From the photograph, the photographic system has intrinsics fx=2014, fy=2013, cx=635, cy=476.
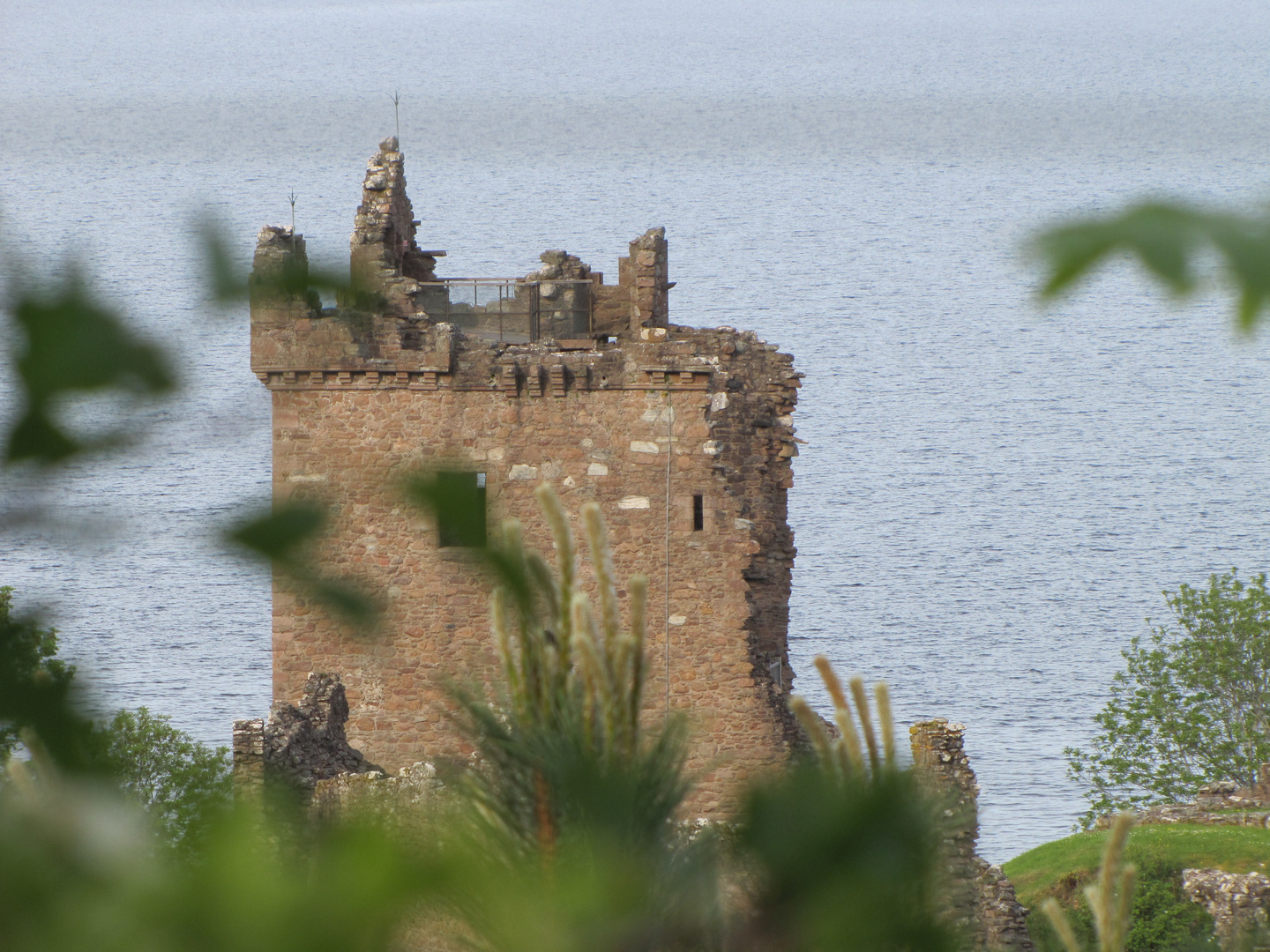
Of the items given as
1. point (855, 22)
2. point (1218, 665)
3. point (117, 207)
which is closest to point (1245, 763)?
point (1218, 665)

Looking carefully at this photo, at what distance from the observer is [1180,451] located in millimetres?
92000

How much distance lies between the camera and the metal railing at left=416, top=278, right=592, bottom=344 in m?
24.4

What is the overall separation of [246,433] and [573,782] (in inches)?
31.7

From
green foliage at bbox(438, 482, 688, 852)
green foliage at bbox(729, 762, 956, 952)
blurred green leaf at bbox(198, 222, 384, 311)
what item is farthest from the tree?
blurred green leaf at bbox(198, 222, 384, 311)

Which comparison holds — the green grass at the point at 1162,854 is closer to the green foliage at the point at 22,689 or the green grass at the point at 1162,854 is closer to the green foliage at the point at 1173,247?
the green foliage at the point at 22,689

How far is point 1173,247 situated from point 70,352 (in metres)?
0.96

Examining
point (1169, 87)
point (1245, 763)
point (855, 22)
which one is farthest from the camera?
point (855, 22)

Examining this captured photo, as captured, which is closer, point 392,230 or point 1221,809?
point 392,230

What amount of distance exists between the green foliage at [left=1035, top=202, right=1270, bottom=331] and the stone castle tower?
1871 cm

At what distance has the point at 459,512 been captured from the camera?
2.02 m

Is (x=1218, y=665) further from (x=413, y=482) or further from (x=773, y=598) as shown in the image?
(x=413, y=482)

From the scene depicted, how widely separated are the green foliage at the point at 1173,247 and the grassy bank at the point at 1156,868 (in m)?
20.3

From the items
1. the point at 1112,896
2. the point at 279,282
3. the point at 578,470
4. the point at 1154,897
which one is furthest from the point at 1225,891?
the point at 279,282

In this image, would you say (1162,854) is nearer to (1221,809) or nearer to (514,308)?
(1221,809)
